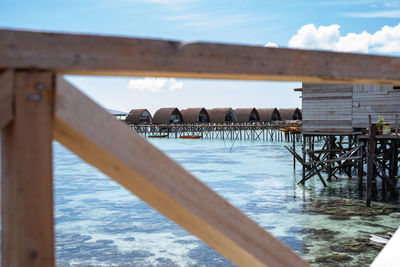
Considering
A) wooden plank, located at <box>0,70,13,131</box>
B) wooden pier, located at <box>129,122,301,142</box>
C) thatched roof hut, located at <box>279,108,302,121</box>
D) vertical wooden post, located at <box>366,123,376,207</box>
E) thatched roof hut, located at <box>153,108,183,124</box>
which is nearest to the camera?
wooden plank, located at <box>0,70,13,131</box>

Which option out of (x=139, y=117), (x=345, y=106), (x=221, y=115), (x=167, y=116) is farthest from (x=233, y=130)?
(x=345, y=106)

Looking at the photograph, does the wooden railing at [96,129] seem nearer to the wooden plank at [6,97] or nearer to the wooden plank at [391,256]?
the wooden plank at [6,97]

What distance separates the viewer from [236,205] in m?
11.8

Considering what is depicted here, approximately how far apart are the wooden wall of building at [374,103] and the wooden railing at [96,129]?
46.7 ft

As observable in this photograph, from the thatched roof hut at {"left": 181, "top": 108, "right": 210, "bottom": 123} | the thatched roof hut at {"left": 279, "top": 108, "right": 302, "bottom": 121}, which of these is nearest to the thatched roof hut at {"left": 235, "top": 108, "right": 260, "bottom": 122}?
the thatched roof hut at {"left": 279, "top": 108, "right": 302, "bottom": 121}

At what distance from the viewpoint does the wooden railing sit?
2.77 feet

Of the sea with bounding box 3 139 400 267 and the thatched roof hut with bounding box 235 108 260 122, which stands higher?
the thatched roof hut with bounding box 235 108 260 122

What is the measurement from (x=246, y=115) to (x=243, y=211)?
135 ft

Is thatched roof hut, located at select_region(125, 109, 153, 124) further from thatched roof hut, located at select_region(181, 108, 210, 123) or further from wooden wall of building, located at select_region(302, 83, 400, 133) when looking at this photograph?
wooden wall of building, located at select_region(302, 83, 400, 133)

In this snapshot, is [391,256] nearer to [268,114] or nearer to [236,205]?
[236,205]

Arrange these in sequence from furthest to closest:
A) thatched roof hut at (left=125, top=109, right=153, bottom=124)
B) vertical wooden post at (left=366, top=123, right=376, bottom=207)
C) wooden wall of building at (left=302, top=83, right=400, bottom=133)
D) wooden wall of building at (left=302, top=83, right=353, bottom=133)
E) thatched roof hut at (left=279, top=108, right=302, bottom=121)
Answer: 1. thatched roof hut at (left=125, top=109, right=153, bottom=124)
2. thatched roof hut at (left=279, top=108, right=302, bottom=121)
3. wooden wall of building at (left=302, top=83, right=353, bottom=133)
4. wooden wall of building at (left=302, top=83, right=400, bottom=133)
5. vertical wooden post at (left=366, top=123, right=376, bottom=207)

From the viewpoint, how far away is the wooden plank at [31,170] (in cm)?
84

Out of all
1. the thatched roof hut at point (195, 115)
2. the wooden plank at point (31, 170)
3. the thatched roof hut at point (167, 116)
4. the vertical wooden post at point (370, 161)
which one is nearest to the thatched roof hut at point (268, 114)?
the thatched roof hut at point (195, 115)

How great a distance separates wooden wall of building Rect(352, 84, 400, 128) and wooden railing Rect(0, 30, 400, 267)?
1423 centimetres
